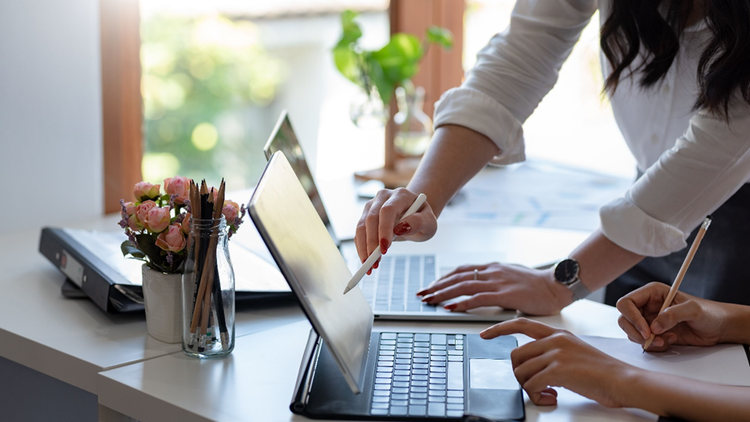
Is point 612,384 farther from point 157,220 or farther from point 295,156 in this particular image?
point 295,156

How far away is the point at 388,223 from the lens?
2.72ft

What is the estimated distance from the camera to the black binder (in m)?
0.96

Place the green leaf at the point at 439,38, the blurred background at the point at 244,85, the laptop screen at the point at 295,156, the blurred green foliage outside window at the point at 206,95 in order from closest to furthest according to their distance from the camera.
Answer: the laptop screen at the point at 295,156, the green leaf at the point at 439,38, the blurred background at the point at 244,85, the blurred green foliage outside window at the point at 206,95

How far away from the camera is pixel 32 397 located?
1008 mm

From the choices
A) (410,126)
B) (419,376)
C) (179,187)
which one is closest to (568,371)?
(419,376)

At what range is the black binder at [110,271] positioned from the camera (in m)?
0.96

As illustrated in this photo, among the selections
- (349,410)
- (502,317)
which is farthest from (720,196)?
(349,410)

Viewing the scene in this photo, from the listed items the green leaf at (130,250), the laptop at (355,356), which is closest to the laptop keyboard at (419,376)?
the laptop at (355,356)

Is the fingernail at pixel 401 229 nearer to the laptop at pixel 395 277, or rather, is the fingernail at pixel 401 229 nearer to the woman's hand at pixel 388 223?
the woman's hand at pixel 388 223

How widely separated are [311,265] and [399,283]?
1.39 ft

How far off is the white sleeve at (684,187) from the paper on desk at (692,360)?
0.17 metres

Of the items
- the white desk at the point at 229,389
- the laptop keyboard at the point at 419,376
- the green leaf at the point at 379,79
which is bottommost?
the white desk at the point at 229,389

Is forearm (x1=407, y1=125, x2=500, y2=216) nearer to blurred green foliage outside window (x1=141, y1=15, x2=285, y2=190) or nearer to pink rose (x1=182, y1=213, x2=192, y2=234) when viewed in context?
pink rose (x1=182, y1=213, x2=192, y2=234)

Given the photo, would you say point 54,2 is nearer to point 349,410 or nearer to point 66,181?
point 66,181
